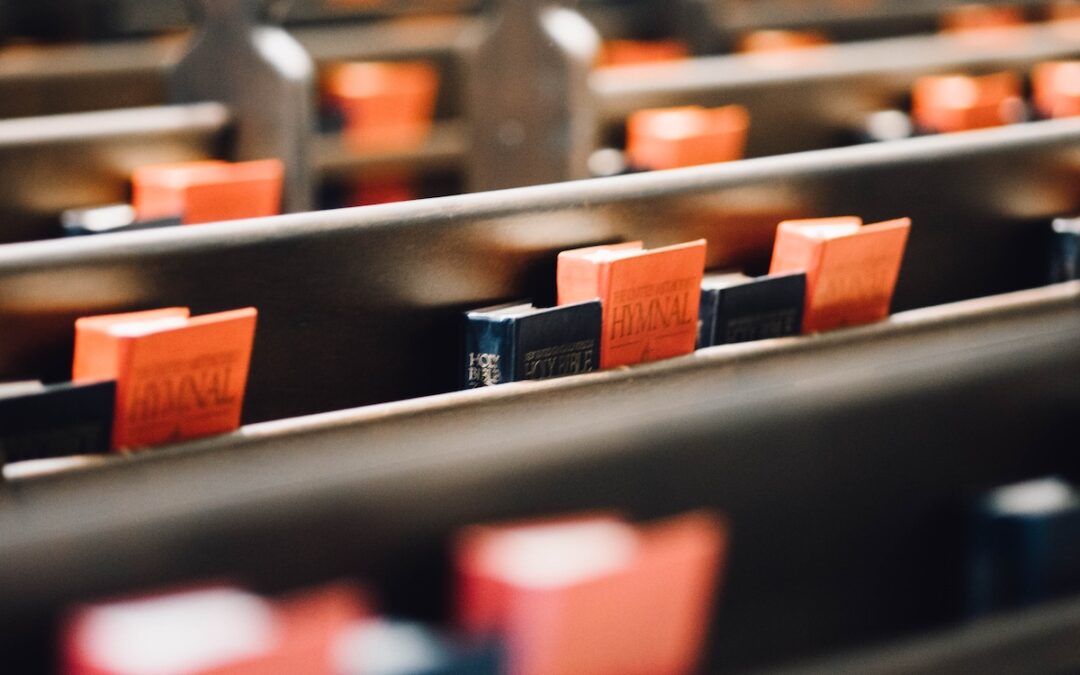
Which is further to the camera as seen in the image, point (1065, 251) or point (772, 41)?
point (772, 41)

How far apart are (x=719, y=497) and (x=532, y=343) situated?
0.77 metres

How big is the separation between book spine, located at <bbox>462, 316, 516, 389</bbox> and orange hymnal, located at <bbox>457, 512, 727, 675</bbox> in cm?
76

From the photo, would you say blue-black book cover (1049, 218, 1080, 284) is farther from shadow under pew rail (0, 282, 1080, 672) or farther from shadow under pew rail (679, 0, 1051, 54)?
shadow under pew rail (679, 0, 1051, 54)

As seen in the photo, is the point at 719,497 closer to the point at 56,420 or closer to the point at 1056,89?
the point at 56,420

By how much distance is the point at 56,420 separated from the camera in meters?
1.44

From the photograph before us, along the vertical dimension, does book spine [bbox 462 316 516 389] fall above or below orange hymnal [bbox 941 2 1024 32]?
below

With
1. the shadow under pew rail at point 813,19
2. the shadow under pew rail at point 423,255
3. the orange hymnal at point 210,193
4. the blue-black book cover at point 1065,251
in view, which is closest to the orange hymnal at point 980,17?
the shadow under pew rail at point 813,19

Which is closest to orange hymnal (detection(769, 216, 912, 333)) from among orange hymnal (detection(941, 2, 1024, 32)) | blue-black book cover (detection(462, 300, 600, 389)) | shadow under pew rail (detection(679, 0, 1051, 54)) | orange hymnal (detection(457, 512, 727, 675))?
blue-black book cover (detection(462, 300, 600, 389))

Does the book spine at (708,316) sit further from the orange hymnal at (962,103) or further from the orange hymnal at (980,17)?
the orange hymnal at (980,17)

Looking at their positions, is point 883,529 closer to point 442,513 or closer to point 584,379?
point 442,513

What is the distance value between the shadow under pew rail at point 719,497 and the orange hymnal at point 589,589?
0.02m

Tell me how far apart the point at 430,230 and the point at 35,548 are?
108 centimetres

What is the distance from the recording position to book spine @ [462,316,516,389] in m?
1.62

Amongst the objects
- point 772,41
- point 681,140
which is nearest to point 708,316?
point 681,140
